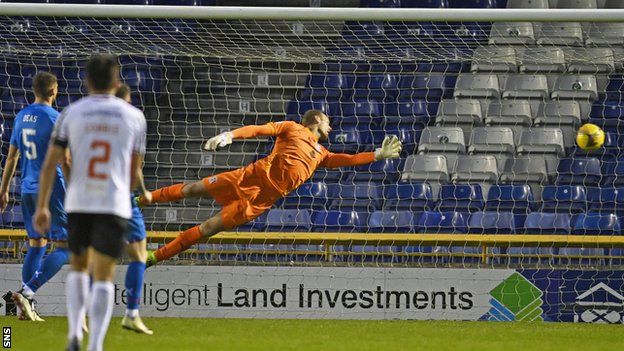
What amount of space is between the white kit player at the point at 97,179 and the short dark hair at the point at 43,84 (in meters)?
2.80

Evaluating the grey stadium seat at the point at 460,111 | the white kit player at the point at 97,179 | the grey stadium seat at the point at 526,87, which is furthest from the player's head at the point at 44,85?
the grey stadium seat at the point at 526,87

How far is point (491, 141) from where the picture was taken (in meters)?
15.0

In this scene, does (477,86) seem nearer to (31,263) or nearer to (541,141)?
(541,141)

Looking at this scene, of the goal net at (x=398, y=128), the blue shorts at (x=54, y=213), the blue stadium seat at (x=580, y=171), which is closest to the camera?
the blue shorts at (x=54, y=213)

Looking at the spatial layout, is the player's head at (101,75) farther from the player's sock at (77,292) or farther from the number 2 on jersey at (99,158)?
the player's sock at (77,292)

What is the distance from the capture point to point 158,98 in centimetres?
1588

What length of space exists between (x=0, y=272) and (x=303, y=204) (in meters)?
4.34

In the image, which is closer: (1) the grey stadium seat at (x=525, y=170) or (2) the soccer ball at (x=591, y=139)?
(2) the soccer ball at (x=591, y=139)

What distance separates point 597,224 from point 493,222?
1.29 metres

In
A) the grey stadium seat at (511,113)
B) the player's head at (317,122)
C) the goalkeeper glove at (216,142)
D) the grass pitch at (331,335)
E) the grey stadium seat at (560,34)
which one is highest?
the grey stadium seat at (560,34)

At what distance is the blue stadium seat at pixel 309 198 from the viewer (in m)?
14.8

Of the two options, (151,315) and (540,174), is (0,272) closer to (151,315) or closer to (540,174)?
(151,315)

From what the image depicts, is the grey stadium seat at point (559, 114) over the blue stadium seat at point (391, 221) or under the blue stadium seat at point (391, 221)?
over

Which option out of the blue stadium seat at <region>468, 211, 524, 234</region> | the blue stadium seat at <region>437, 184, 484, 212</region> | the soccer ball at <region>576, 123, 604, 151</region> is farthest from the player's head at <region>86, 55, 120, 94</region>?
the blue stadium seat at <region>437, 184, 484, 212</region>
